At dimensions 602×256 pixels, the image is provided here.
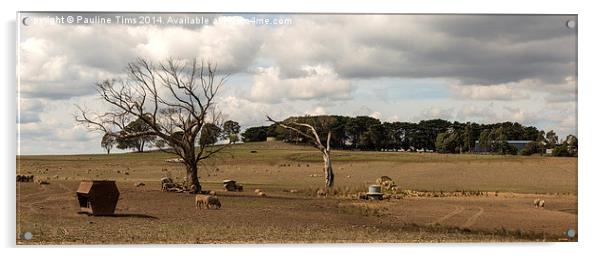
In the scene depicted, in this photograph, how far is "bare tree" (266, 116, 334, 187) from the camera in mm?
12136

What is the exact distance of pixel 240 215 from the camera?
12086 mm

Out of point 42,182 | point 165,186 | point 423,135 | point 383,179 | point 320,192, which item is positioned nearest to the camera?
point 42,182

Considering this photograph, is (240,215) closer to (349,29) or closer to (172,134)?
(172,134)

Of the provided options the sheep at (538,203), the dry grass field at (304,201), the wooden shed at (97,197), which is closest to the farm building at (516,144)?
the dry grass field at (304,201)

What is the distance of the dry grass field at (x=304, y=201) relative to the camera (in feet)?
37.7

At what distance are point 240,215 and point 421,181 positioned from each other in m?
2.99

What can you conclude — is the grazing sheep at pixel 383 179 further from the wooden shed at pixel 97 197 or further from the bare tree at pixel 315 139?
the wooden shed at pixel 97 197

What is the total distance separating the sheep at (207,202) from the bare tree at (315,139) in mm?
1606

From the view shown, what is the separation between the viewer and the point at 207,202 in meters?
12.3

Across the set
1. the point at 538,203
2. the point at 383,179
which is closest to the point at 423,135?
the point at 383,179

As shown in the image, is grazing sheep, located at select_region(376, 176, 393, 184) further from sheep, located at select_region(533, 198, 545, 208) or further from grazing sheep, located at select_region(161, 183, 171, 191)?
grazing sheep, located at select_region(161, 183, 171, 191)

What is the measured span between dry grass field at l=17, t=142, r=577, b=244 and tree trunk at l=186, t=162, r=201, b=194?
0.38 ft

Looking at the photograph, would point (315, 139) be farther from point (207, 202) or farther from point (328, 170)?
point (207, 202)

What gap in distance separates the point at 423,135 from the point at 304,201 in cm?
219
